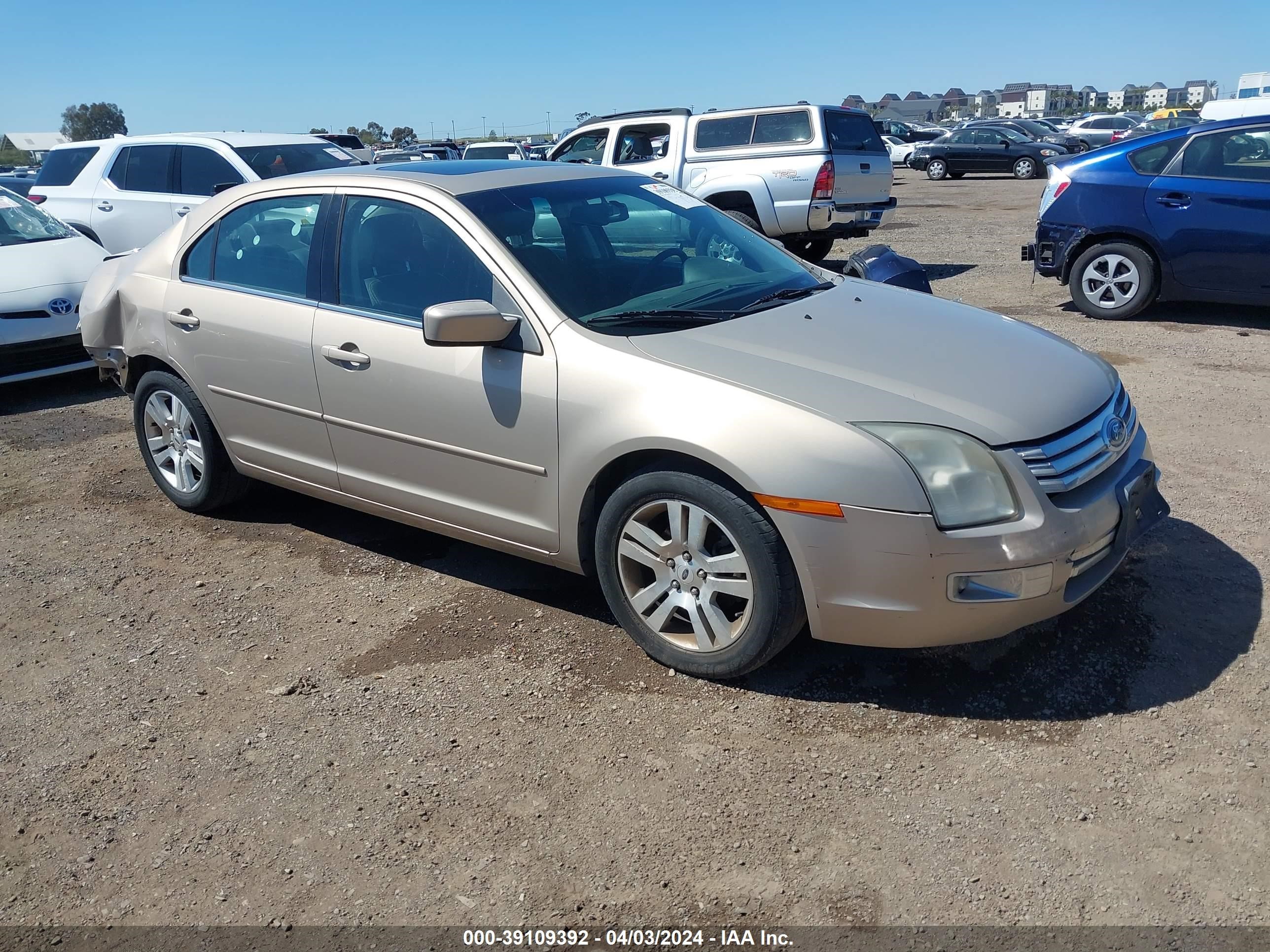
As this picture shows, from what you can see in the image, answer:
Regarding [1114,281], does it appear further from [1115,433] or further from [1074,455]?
[1074,455]

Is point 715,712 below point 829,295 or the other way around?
below

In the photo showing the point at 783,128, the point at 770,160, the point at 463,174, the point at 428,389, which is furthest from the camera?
the point at 783,128

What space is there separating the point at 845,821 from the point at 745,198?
390 inches

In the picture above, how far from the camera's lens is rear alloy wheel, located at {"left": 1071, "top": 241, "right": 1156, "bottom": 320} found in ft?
27.7

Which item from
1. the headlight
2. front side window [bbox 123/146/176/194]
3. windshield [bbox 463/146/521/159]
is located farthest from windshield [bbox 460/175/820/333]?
windshield [bbox 463/146/521/159]

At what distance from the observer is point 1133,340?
804 cm

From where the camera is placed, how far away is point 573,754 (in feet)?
10.4

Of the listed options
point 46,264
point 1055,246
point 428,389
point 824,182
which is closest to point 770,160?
point 824,182

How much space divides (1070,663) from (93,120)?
334 feet

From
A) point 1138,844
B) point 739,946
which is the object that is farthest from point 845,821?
point 1138,844

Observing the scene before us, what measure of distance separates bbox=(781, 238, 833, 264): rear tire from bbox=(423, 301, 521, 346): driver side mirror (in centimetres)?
961

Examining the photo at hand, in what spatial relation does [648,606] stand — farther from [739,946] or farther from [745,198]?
[745,198]

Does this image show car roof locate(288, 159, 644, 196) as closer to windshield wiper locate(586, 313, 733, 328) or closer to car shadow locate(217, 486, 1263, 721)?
windshield wiper locate(586, 313, 733, 328)

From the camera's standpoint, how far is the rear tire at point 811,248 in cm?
1285
